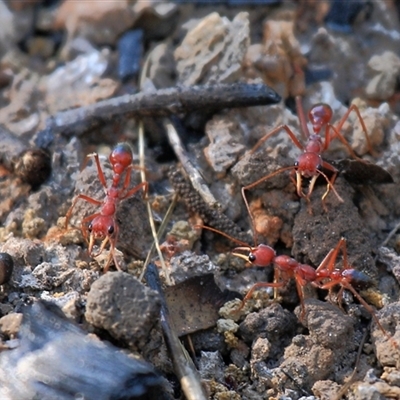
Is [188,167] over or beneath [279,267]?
over

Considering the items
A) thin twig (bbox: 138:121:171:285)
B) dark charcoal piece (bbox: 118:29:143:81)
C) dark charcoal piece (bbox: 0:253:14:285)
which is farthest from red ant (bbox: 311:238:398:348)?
dark charcoal piece (bbox: 118:29:143:81)

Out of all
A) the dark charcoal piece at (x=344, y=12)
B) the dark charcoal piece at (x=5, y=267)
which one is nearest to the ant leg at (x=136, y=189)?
the dark charcoal piece at (x=5, y=267)

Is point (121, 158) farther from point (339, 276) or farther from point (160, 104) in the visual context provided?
point (339, 276)

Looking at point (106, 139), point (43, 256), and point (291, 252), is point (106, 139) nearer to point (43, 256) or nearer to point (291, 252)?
point (43, 256)

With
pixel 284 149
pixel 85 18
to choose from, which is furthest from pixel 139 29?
pixel 284 149

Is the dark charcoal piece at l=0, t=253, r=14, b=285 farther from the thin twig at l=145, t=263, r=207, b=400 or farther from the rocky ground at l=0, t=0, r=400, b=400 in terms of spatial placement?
the thin twig at l=145, t=263, r=207, b=400

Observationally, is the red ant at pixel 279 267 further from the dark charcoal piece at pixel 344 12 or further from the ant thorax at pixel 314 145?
the dark charcoal piece at pixel 344 12

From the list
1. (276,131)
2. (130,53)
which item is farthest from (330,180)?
(130,53)
